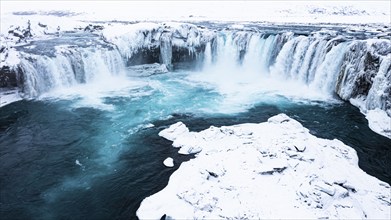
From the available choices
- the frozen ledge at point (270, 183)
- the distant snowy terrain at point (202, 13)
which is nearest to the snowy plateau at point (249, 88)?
the frozen ledge at point (270, 183)

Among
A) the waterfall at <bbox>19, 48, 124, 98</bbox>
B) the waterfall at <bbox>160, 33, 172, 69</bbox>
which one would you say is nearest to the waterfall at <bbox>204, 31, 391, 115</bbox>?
the waterfall at <bbox>160, 33, 172, 69</bbox>

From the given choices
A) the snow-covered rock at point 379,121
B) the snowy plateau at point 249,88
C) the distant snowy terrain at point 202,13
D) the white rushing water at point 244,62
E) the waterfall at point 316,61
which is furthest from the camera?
the distant snowy terrain at point 202,13

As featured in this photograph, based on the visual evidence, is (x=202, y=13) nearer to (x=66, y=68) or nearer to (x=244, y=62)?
(x=244, y=62)

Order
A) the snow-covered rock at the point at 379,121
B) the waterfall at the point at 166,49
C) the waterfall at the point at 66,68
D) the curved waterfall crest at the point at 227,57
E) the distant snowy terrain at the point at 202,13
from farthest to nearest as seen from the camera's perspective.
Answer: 1. the distant snowy terrain at the point at 202,13
2. the waterfall at the point at 166,49
3. the waterfall at the point at 66,68
4. the curved waterfall crest at the point at 227,57
5. the snow-covered rock at the point at 379,121

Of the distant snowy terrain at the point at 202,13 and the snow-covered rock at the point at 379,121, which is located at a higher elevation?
the distant snowy terrain at the point at 202,13

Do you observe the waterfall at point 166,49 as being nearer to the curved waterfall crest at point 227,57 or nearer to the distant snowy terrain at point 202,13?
the curved waterfall crest at point 227,57

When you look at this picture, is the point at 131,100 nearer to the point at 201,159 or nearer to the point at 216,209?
the point at 201,159

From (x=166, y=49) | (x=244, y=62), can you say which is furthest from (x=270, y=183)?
(x=166, y=49)

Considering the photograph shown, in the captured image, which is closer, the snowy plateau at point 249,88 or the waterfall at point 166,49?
the snowy plateau at point 249,88
